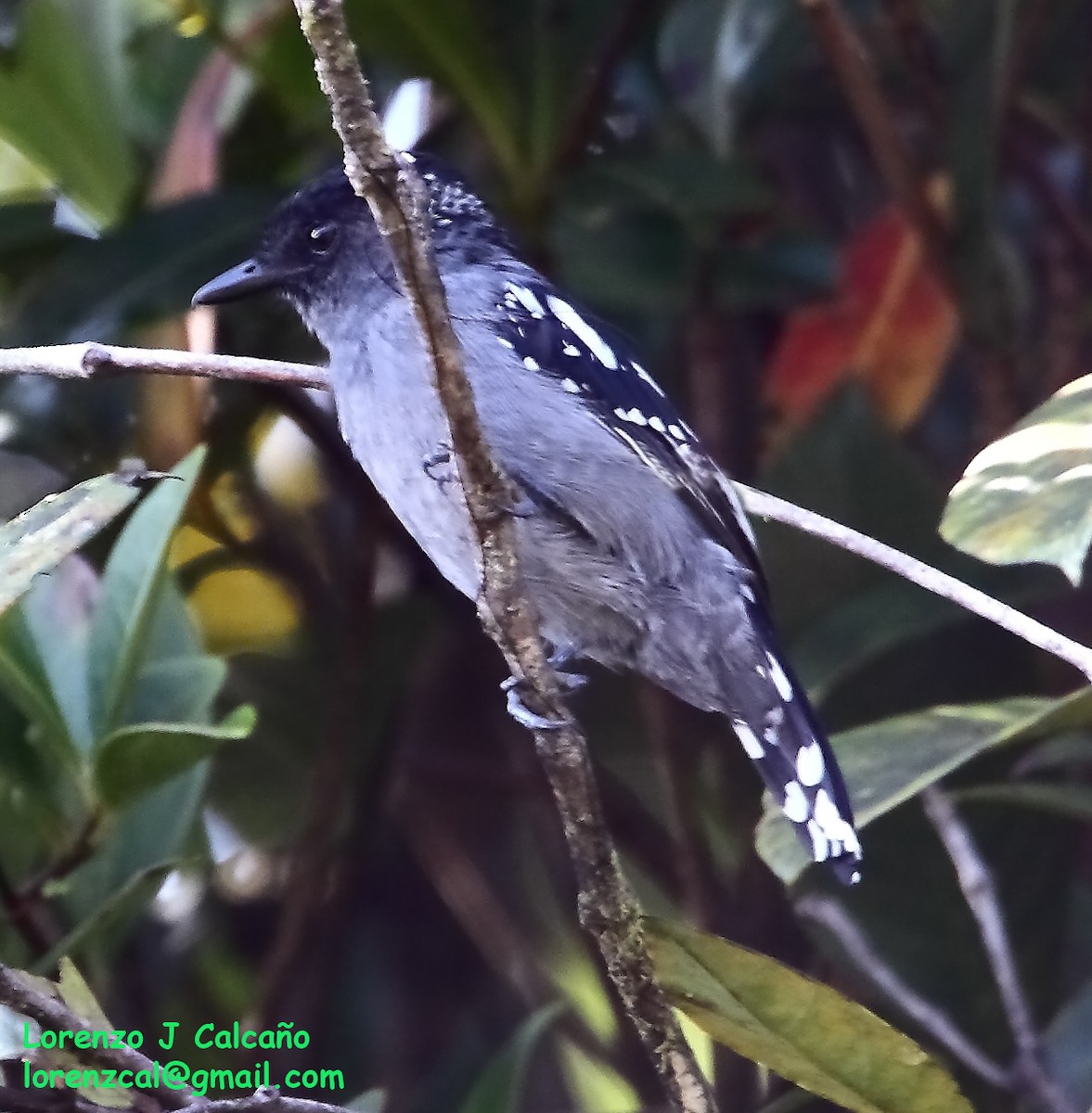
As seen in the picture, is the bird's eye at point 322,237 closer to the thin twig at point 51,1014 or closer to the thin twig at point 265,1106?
the thin twig at point 51,1014

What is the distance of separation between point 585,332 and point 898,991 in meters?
0.98

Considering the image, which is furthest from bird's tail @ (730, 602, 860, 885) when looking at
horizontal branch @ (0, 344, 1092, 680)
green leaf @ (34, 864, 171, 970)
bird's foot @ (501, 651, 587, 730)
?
green leaf @ (34, 864, 171, 970)

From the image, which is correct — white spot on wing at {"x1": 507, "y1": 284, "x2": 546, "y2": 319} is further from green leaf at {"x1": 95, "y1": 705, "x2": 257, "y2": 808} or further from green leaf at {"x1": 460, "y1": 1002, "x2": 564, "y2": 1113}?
green leaf at {"x1": 460, "y1": 1002, "x2": 564, "y2": 1113}

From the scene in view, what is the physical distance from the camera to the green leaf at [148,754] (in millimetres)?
1740

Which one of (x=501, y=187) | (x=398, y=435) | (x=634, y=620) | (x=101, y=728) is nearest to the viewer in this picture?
(x=101, y=728)

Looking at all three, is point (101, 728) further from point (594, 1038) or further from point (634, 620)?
point (594, 1038)

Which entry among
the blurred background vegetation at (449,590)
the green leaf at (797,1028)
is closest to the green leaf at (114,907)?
the blurred background vegetation at (449,590)

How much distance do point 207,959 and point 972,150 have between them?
190 cm

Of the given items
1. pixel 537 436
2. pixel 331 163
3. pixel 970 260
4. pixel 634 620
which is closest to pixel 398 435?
pixel 537 436

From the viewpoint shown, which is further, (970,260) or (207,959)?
(207,959)

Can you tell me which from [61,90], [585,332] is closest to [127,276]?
[61,90]

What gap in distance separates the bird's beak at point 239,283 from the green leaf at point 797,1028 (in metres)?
1.20

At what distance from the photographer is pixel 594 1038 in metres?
2.72

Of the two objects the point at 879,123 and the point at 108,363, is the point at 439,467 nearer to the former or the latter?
the point at 108,363
